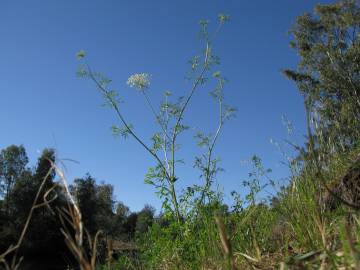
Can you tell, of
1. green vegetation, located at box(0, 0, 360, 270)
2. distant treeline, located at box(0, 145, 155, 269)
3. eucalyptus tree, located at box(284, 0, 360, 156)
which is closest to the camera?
green vegetation, located at box(0, 0, 360, 270)

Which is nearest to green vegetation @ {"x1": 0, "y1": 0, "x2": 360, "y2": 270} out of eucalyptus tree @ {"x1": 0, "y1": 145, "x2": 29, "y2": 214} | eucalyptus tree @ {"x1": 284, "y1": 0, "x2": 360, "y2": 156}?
eucalyptus tree @ {"x1": 284, "y1": 0, "x2": 360, "y2": 156}

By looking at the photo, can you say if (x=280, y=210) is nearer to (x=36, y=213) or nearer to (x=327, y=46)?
(x=327, y=46)

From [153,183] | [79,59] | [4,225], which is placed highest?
[4,225]

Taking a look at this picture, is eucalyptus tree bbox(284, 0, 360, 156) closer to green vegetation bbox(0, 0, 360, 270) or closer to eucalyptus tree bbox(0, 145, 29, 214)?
green vegetation bbox(0, 0, 360, 270)

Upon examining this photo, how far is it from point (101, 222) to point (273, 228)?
43568 millimetres

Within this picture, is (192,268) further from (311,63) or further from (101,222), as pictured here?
(101,222)

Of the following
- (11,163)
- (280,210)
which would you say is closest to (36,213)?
(11,163)

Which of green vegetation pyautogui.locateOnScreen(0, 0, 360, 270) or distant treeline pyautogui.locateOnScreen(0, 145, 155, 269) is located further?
distant treeline pyautogui.locateOnScreen(0, 145, 155, 269)

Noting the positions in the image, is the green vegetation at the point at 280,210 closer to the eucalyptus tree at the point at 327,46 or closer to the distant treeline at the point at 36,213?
the eucalyptus tree at the point at 327,46

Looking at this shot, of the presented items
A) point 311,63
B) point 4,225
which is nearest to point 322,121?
point 311,63

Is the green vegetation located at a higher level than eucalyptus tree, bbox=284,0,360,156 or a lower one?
lower

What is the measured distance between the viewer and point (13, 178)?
49.1 m

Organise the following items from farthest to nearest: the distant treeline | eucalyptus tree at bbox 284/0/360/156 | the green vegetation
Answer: the distant treeline
eucalyptus tree at bbox 284/0/360/156
the green vegetation

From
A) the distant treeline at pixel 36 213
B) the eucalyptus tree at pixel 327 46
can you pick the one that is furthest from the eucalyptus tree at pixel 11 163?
the eucalyptus tree at pixel 327 46
